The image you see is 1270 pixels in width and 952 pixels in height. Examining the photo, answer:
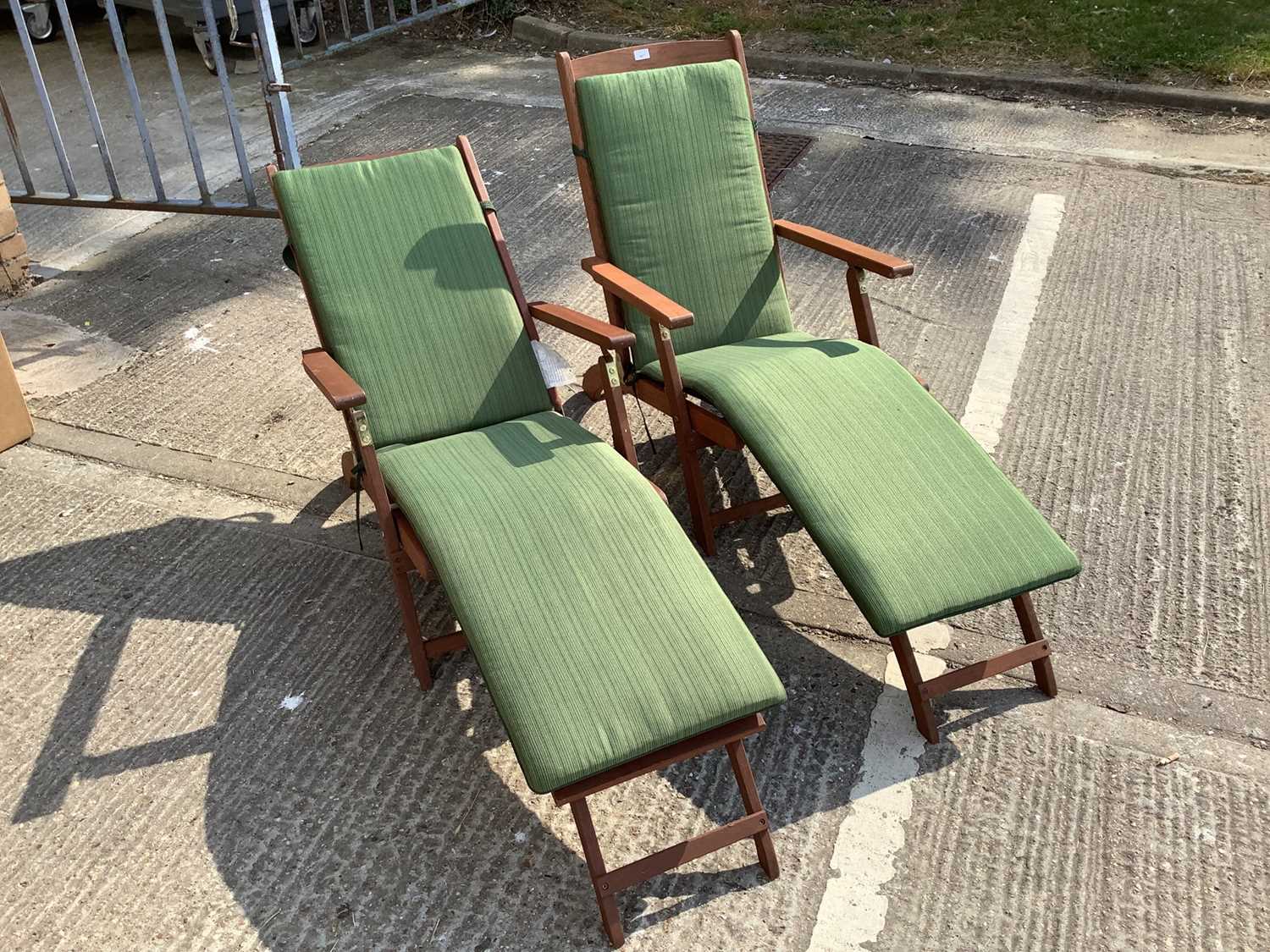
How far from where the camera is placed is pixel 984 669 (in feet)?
9.29

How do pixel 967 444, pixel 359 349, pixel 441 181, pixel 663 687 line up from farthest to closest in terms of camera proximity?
pixel 441 181, pixel 359 349, pixel 967 444, pixel 663 687

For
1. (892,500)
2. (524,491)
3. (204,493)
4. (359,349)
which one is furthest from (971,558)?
(204,493)

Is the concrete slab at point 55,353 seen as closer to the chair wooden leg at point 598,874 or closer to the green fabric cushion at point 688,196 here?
the green fabric cushion at point 688,196

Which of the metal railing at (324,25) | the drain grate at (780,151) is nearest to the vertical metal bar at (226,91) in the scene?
the metal railing at (324,25)

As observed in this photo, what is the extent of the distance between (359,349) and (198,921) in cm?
161

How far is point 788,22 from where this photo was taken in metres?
8.19

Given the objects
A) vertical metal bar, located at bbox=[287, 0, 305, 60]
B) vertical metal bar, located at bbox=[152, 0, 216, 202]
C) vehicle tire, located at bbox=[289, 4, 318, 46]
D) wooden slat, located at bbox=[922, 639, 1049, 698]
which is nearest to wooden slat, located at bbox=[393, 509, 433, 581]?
wooden slat, located at bbox=[922, 639, 1049, 698]

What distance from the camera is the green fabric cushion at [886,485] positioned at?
2686 millimetres

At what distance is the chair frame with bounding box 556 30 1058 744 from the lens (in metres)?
2.83

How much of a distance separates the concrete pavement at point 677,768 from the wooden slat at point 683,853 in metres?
0.10

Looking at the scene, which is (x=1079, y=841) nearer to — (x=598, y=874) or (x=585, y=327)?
(x=598, y=874)

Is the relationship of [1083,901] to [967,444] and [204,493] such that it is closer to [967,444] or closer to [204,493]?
[967,444]

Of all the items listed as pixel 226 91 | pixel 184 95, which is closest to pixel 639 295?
pixel 226 91

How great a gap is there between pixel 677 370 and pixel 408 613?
3.62 ft
